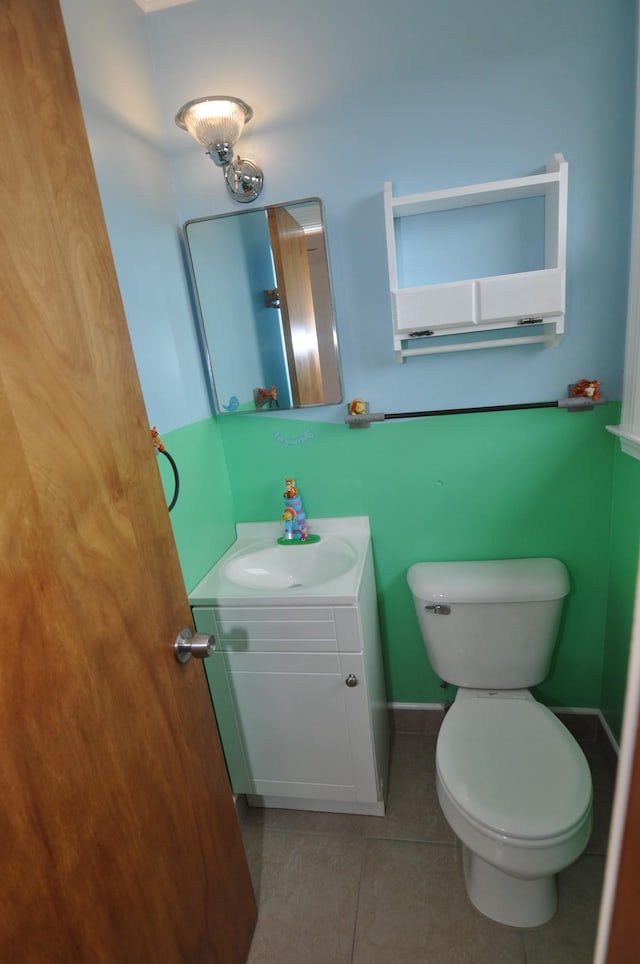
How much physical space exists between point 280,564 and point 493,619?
0.74 m

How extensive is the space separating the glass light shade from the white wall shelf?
0.45m

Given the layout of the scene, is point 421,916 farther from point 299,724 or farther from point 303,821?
point 299,724

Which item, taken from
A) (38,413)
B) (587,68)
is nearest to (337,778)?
(38,413)

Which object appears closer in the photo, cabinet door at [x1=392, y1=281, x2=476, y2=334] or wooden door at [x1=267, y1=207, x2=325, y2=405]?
cabinet door at [x1=392, y1=281, x2=476, y2=334]

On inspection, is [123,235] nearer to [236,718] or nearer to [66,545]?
[66,545]

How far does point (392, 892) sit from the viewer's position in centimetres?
139

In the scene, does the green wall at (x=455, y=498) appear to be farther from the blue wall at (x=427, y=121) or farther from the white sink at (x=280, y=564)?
the blue wall at (x=427, y=121)

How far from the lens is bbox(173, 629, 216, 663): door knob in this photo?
92 centimetres

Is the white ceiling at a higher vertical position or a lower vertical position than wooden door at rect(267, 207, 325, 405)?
higher

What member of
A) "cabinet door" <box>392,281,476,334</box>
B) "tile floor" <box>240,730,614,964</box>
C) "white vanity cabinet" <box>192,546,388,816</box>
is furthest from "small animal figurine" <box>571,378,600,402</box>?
"tile floor" <box>240,730,614,964</box>

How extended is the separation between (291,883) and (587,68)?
8.17 feet

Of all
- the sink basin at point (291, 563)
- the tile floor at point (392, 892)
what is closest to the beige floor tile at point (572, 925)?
the tile floor at point (392, 892)

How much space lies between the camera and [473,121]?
4.52 feet

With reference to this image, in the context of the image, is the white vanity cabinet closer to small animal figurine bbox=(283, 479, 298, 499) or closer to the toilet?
the toilet
